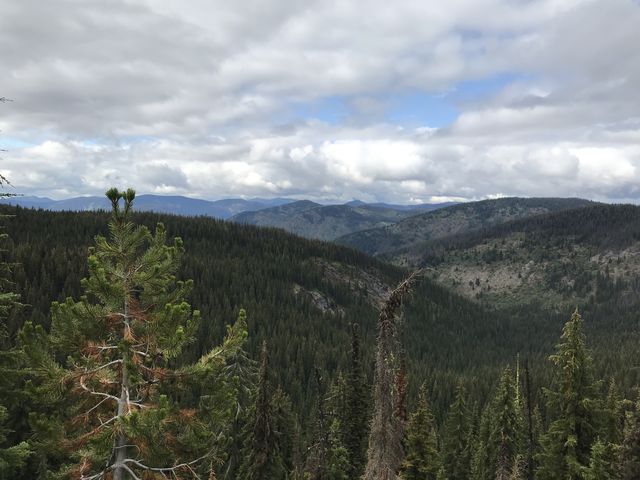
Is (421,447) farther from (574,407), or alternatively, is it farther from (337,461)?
(574,407)

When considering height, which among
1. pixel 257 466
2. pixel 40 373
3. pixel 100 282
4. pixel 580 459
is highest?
pixel 100 282

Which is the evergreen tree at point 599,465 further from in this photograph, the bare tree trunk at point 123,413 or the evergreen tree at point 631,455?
the bare tree trunk at point 123,413

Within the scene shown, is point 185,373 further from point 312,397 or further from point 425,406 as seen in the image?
point 312,397

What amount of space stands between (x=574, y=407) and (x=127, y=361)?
27.6 metres

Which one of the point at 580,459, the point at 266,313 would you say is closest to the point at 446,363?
the point at 266,313

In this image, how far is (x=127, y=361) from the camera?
11977 mm

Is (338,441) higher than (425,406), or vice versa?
(425,406)

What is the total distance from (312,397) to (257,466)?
88753mm

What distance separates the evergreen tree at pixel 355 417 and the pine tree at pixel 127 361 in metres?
30.4

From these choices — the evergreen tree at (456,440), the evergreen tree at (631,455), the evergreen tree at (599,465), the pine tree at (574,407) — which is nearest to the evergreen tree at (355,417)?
the pine tree at (574,407)

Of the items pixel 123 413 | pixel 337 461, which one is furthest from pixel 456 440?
pixel 123 413

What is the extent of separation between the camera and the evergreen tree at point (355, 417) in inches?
1676

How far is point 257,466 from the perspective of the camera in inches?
1316

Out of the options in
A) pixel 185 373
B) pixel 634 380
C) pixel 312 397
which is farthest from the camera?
pixel 312 397
